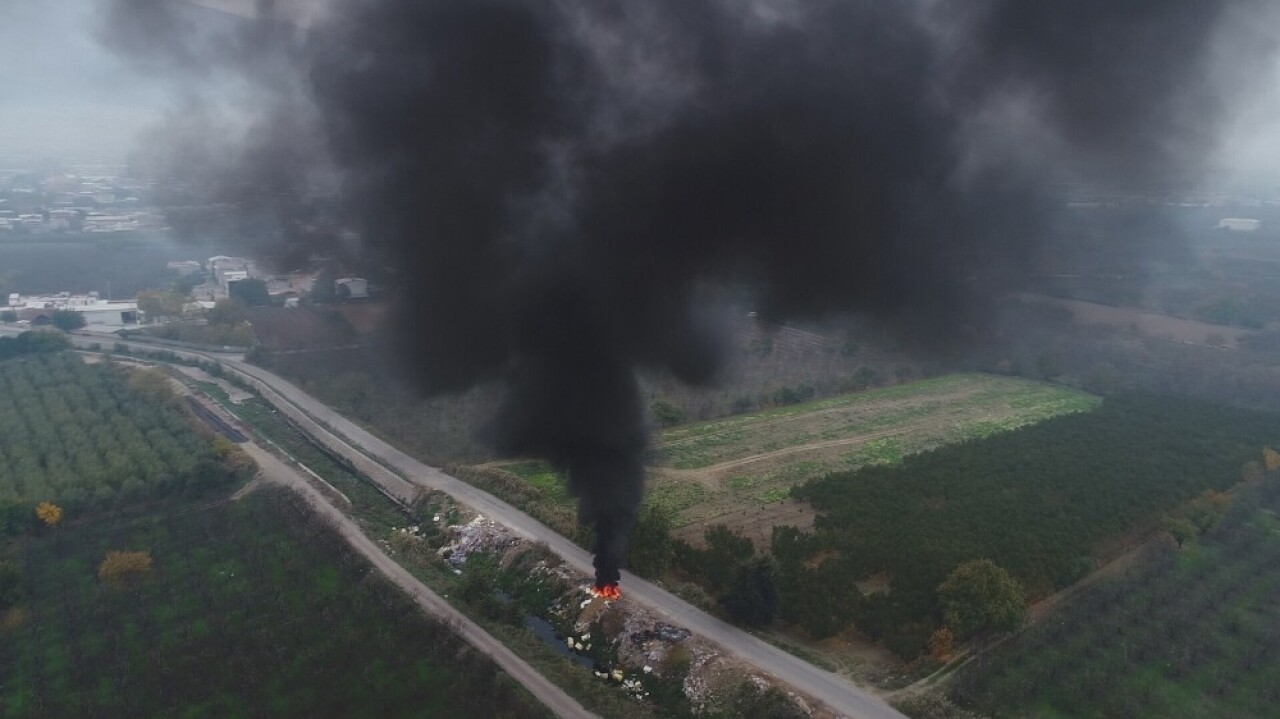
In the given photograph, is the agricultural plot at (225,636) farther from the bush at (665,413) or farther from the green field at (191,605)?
the bush at (665,413)

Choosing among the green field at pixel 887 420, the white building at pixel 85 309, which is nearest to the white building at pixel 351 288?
the green field at pixel 887 420

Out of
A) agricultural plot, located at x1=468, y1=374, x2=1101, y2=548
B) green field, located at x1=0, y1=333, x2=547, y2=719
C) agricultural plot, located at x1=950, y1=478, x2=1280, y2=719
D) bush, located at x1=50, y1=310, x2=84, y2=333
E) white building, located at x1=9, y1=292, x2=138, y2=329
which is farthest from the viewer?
white building, located at x1=9, y1=292, x2=138, y2=329

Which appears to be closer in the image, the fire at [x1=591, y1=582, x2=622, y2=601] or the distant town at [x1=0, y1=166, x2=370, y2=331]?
the fire at [x1=591, y1=582, x2=622, y2=601]

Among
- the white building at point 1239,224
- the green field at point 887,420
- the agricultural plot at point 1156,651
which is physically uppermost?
the white building at point 1239,224

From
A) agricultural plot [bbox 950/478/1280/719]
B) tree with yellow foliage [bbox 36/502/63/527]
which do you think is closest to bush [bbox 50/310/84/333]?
tree with yellow foliage [bbox 36/502/63/527]

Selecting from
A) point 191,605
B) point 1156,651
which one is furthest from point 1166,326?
point 191,605

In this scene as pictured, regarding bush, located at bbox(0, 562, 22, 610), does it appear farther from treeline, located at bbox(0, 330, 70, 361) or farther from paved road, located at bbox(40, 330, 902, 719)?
treeline, located at bbox(0, 330, 70, 361)

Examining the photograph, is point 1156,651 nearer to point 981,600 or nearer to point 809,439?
point 981,600
